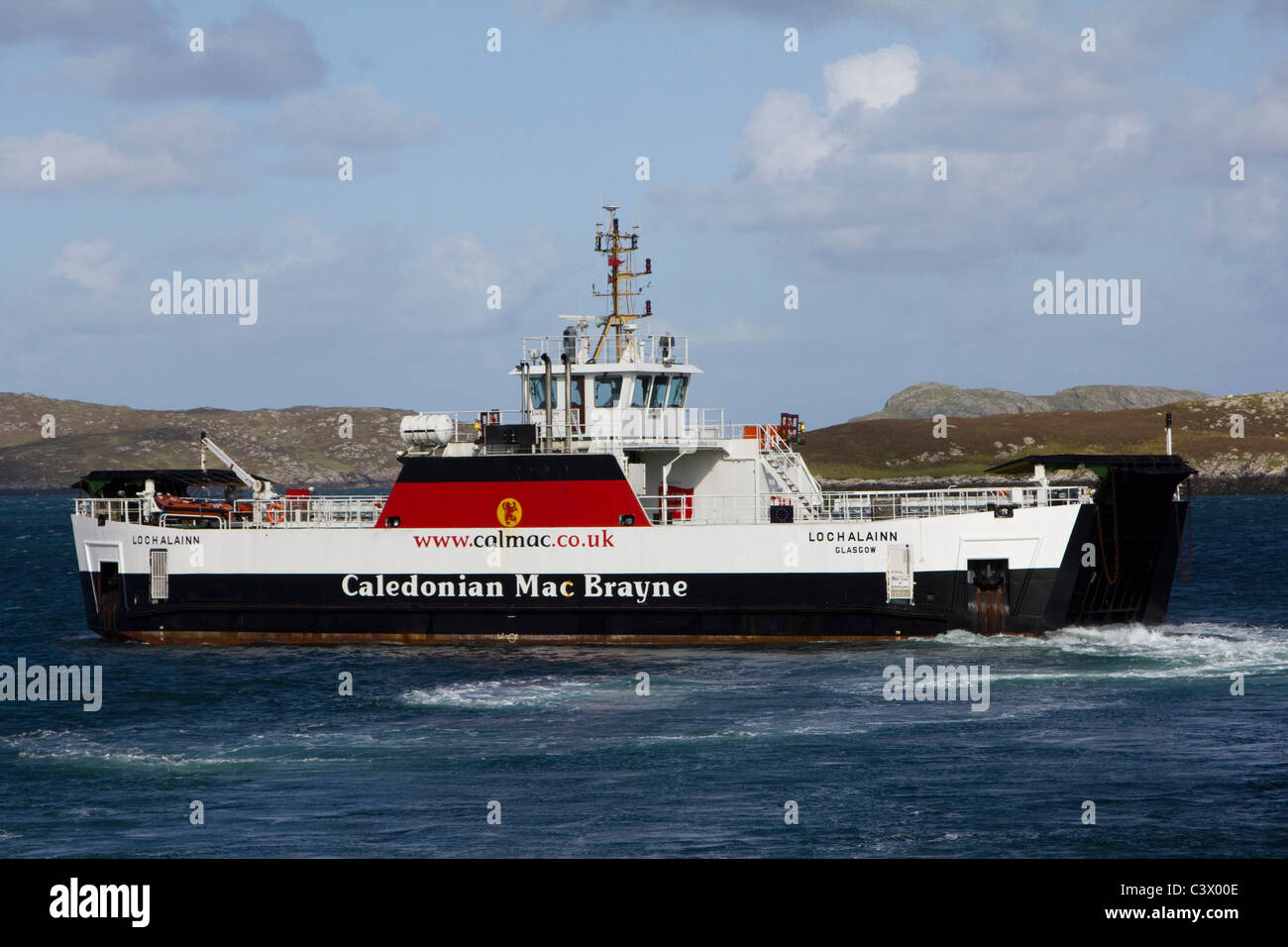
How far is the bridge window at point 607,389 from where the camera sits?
36.2 metres

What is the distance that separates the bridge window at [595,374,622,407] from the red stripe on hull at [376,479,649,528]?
11.0 ft

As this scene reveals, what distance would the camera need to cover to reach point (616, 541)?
33469 millimetres

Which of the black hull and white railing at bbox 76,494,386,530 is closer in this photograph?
the black hull

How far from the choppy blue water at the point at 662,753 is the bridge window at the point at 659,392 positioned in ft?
23.2

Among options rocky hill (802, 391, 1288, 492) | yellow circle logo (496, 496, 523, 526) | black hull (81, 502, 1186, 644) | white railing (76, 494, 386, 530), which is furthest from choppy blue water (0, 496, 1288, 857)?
rocky hill (802, 391, 1288, 492)

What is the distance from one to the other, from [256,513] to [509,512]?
780 centimetres

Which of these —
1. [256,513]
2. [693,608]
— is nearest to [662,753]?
[693,608]

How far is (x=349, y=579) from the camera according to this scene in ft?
116

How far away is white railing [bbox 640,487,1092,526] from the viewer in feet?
105

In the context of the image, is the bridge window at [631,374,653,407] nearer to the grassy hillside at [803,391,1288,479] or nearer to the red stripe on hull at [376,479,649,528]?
the red stripe on hull at [376,479,649,528]
